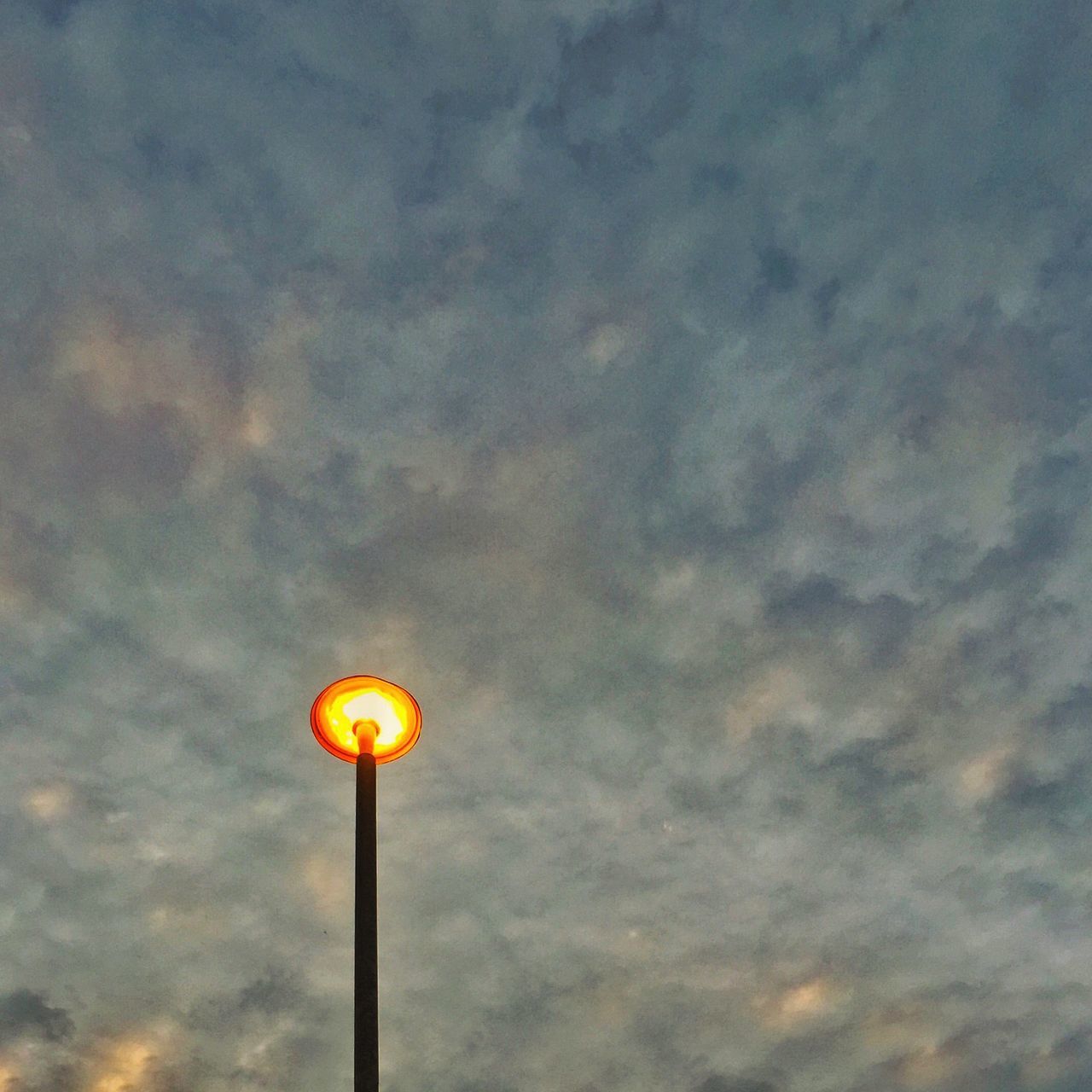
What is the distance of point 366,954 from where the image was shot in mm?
6910

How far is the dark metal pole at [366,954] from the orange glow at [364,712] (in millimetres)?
813

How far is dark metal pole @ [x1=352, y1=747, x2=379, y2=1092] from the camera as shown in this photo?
252 inches

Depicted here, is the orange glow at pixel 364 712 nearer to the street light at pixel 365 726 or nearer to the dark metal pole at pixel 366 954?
the street light at pixel 365 726

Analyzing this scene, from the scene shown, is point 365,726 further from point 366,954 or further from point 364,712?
point 366,954

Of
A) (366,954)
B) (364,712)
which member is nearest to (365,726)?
(364,712)

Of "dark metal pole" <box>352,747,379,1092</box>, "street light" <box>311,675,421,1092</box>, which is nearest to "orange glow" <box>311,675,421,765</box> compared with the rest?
"street light" <box>311,675,421,1092</box>

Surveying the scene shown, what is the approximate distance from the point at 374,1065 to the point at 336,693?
362 centimetres

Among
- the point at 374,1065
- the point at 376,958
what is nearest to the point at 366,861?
the point at 376,958

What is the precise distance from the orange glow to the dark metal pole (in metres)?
0.81

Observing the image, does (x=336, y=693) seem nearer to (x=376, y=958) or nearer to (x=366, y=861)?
(x=366, y=861)

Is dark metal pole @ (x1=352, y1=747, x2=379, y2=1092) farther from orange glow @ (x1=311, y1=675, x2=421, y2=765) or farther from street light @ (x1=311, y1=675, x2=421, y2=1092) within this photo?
orange glow @ (x1=311, y1=675, x2=421, y2=765)

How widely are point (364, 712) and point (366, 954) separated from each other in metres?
2.68

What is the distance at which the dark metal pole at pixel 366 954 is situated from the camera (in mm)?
6395

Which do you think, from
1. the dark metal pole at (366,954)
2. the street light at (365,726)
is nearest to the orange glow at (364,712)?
the street light at (365,726)
